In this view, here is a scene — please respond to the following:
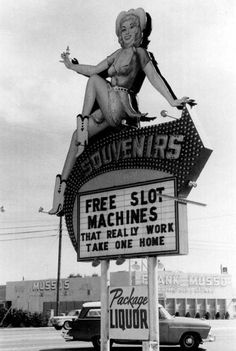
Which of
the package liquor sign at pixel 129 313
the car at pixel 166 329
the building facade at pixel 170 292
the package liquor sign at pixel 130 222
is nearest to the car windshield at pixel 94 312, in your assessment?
the car at pixel 166 329

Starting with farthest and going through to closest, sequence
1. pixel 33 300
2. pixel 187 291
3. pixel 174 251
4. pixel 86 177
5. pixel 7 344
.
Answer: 1. pixel 33 300
2. pixel 187 291
3. pixel 7 344
4. pixel 86 177
5. pixel 174 251

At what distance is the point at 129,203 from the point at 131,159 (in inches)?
37.3

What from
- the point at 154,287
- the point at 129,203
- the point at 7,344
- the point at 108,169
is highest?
the point at 108,169

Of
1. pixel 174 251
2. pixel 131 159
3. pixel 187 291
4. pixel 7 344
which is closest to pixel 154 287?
pixel 174 251

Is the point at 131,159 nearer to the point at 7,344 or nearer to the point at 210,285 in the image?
the point at 7,344

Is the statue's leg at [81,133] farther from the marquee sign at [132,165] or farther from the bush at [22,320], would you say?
the bush at [22,320]

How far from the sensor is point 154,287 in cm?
1208

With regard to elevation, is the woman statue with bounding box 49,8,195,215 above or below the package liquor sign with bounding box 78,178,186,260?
above

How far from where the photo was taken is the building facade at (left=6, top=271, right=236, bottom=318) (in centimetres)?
5397

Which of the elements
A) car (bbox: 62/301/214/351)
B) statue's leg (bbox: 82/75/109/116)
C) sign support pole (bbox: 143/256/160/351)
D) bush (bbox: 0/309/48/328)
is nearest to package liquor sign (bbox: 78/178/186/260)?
sign support pole (bbox: 143/256/160/351)

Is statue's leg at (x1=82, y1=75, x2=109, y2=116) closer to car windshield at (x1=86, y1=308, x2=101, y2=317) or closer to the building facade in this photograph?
car windshield at (x1=86, y1=308, x2=101, y2=317)

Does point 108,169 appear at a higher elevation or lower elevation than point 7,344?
higher

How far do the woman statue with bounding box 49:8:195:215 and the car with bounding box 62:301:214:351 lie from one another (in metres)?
7.87

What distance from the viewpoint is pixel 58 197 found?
576 inches
